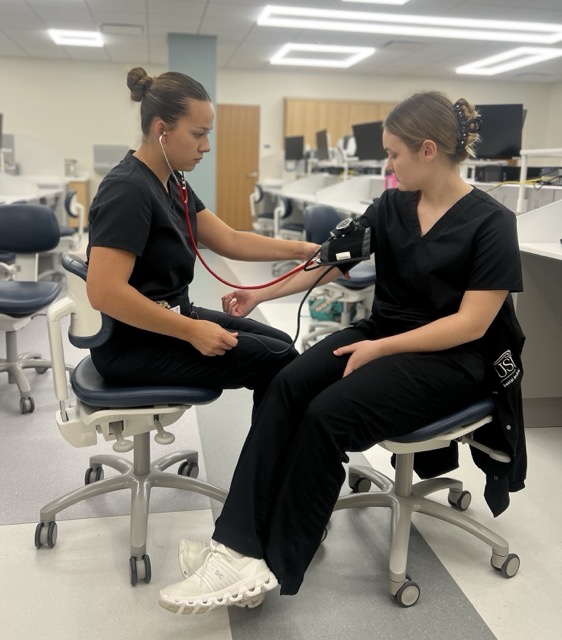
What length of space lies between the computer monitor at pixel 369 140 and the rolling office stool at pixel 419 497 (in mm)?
4032

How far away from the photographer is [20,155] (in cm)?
784

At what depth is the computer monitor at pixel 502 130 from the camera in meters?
3.54

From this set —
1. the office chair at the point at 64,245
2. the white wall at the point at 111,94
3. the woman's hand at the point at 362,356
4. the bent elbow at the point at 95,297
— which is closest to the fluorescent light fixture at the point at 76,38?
the white wall at the point at 111,94

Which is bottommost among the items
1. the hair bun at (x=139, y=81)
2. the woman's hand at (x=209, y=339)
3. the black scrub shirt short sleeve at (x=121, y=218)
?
the woman's hand at (x=209, y=339)

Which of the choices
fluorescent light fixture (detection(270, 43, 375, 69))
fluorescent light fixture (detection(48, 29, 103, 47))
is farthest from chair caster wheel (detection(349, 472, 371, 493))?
fluorescent light fixture (detection(48, 29, 103, 47))

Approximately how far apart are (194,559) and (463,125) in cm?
114

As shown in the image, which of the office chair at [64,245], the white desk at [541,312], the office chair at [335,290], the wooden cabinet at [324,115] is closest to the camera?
the white desk at [541,312]

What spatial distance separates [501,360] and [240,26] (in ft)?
20.8

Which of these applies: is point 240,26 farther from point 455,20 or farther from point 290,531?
point 290,531

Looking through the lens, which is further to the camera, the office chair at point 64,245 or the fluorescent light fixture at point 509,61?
the fluorescent light fixture at point 509,61

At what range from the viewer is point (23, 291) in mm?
2604

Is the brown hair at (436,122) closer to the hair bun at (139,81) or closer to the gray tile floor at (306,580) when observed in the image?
the hair bun at (139,81)

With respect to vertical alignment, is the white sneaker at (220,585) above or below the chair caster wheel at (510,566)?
above

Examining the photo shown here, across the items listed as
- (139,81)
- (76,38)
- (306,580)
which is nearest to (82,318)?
(139,81)
